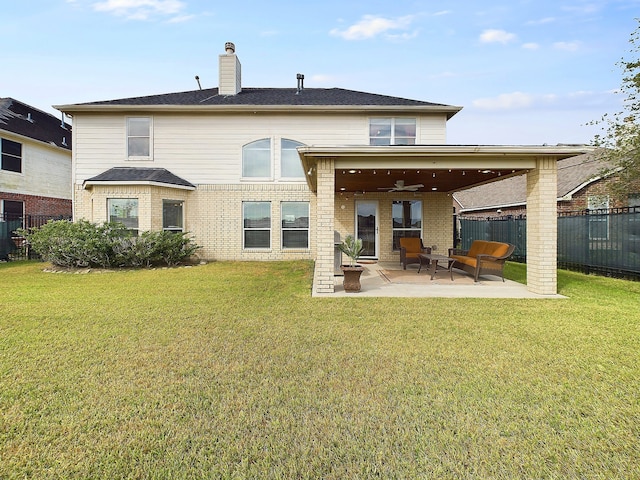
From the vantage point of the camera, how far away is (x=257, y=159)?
13703mm

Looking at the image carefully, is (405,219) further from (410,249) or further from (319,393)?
(319,393)

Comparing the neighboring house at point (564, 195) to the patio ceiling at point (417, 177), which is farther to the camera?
the neighboring house at point (564, 195)

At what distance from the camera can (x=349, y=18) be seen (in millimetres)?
11500

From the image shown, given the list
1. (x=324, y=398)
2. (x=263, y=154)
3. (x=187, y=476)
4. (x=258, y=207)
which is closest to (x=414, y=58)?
(x=263, y=154)

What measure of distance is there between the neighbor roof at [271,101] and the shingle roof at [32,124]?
7137 millimetres

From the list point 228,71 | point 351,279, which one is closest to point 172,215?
point 228,71

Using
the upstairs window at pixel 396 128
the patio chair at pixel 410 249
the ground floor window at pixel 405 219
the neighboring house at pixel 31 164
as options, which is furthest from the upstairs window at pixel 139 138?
the patio chair at pixel 410 249

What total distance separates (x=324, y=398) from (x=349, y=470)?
2.76ft

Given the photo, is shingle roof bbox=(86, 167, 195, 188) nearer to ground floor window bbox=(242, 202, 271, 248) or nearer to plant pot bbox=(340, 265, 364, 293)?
ground floor window bbox=(242, 202, 271, 248)

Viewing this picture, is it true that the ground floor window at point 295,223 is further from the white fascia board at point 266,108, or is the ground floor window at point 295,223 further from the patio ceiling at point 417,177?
the white fascia board at point 266,108

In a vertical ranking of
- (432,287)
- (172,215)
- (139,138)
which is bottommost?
(432,287)

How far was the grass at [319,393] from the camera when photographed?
6.88 feet

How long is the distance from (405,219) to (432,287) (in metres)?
6.01

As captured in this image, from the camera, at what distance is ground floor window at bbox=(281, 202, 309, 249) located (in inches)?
542
